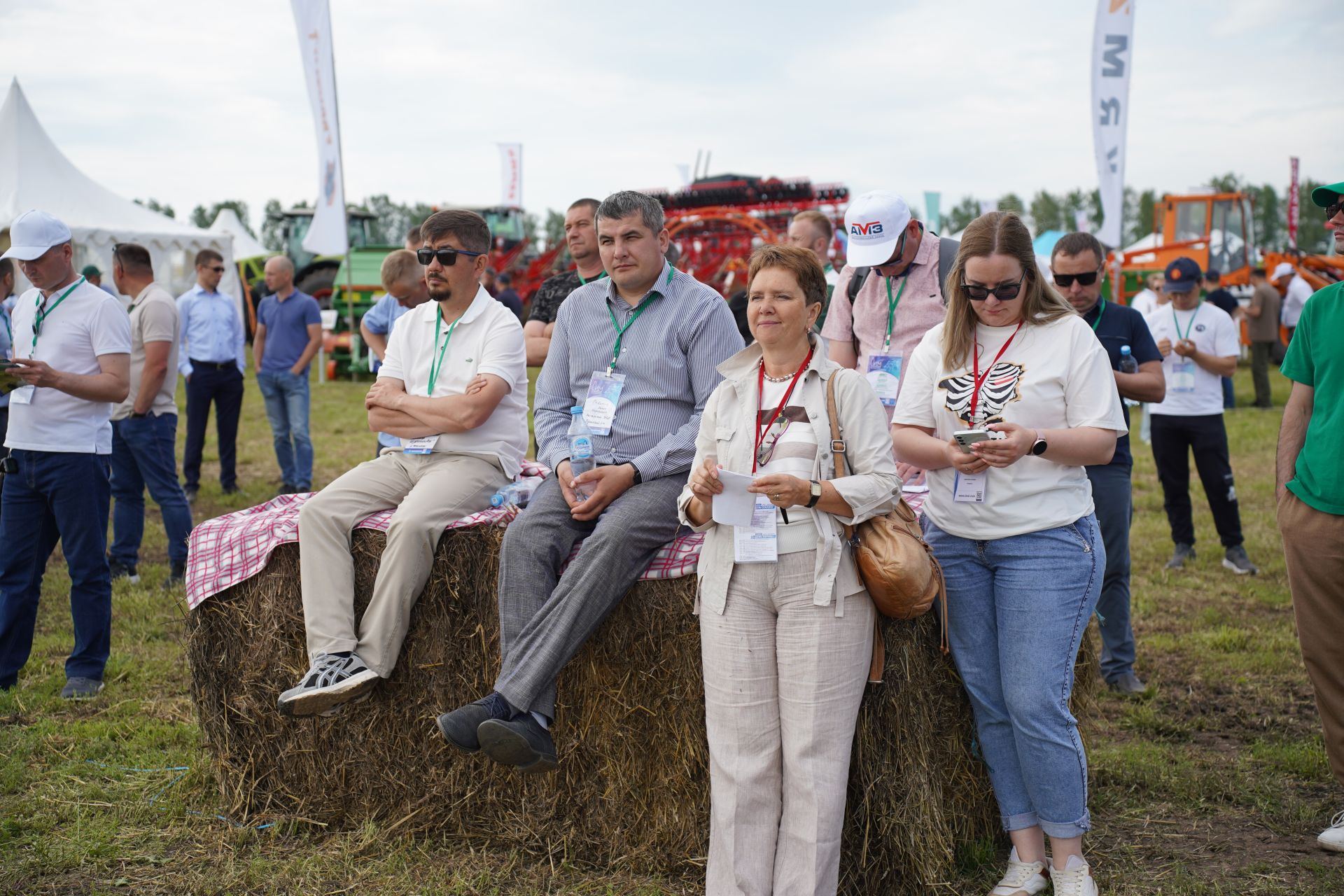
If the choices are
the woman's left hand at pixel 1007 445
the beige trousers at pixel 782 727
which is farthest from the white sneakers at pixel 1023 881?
the woman's left hand at pixel 1007 445

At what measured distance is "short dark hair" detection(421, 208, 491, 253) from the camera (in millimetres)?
3695

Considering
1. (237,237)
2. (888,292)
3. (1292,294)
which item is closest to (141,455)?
(888,292)

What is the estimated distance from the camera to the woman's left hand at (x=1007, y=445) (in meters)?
2.75

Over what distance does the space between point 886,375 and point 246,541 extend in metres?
2.34

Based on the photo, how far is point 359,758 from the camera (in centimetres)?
362

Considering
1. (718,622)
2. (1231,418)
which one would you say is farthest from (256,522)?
(1231,418)

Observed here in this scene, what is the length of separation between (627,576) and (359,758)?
1254mm

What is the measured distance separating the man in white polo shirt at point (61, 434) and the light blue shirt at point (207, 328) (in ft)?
13.7

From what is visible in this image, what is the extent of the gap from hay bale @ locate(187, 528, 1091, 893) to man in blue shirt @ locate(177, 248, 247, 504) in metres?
5.78

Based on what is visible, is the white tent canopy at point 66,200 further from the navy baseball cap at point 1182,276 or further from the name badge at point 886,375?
the name badge at point 886,375

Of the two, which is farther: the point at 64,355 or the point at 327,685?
the point at 64,355

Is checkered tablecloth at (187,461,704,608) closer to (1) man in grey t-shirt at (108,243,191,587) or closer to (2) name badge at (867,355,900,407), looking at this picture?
→ (2) name badge at (867,355,900,407)

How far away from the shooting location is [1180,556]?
→ 6.77 metres

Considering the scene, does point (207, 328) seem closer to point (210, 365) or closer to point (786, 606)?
point (210, 365)
